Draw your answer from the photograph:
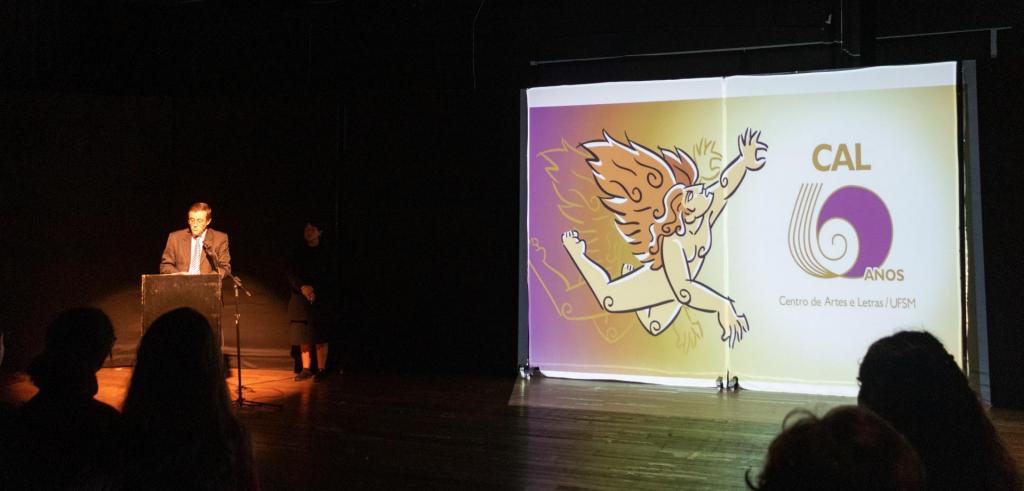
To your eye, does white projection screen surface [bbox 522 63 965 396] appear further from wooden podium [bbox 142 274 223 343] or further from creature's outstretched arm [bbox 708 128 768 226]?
wooden podium [bbox 142 274 223 343]

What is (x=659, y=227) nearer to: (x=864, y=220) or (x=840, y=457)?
(x=864, y=220)

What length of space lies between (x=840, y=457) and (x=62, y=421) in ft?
5.05

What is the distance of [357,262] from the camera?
23.0 ft

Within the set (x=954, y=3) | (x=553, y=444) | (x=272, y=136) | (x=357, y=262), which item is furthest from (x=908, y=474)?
(x=272, y=136)

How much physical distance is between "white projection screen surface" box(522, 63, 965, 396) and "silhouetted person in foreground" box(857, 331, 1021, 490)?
412cm

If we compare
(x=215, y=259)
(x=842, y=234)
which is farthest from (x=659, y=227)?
(x=215, y=259)

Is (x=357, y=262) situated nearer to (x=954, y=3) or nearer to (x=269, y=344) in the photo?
(x=269, y=344)

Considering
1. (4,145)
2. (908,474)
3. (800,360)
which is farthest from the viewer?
(4,145)

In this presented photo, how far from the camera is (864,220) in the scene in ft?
18.9

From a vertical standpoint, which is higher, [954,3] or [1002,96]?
[954,3]

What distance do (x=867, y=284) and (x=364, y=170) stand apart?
401 centimetres

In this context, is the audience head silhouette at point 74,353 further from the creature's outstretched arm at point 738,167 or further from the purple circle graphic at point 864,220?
the purple circle graphic at point 864,220

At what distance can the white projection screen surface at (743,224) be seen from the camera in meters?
5.61

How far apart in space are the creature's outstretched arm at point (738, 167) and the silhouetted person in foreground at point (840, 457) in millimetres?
4935
